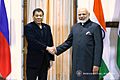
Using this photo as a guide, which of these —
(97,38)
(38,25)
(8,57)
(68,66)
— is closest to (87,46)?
(97,38)

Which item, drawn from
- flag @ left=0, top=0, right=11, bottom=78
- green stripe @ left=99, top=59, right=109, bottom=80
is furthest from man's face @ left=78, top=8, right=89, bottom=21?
flag @ left=0, top=0, right=11, bottom=78

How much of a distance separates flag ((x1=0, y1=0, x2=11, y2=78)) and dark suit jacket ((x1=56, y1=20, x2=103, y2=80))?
1.10 metres

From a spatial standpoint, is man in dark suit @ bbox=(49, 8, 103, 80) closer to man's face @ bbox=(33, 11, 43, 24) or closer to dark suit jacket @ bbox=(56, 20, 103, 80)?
dark suit jacket @ bbox=(56, 20, 103, 80)

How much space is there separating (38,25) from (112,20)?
1095 millimetres

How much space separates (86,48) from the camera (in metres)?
3.54

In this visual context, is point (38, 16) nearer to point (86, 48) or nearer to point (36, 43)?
point (36, 43)

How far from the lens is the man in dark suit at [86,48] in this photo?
3.51m

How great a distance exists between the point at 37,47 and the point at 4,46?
0.65 m

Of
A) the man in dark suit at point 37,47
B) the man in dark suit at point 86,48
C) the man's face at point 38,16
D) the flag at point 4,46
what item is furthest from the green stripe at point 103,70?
the flag at point 4,46

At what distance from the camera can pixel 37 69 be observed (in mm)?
3822

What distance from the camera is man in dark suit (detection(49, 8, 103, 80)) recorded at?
3.51 m

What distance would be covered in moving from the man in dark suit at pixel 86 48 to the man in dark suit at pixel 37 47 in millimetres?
447

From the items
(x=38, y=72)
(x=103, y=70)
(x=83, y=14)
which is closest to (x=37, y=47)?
(x=38, y=72)

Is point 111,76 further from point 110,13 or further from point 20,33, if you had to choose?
point 20,33
